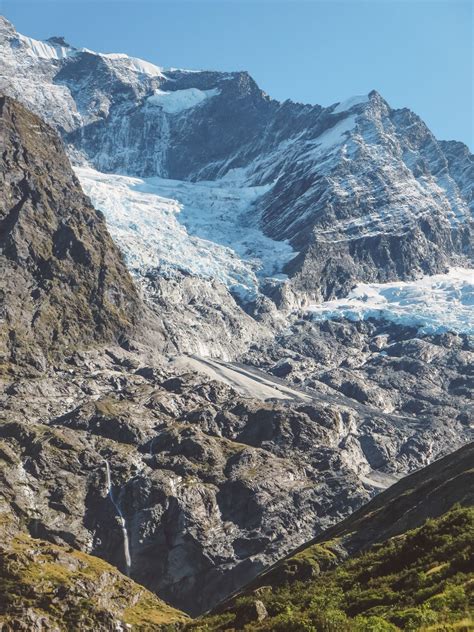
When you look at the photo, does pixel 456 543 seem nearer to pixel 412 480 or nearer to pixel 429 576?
pixel 429 576

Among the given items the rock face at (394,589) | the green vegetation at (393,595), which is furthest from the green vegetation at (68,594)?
the green vegetation at (393,595)

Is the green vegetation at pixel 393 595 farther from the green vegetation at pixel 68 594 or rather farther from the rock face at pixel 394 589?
the green vegetation at pixel 68 594

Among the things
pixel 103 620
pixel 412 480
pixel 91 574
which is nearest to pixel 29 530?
pixel 91 574

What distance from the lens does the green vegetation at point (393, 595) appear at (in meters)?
42.2

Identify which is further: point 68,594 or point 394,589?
point 68,594

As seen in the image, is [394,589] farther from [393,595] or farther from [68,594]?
[68,594]

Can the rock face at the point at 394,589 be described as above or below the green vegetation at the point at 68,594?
above

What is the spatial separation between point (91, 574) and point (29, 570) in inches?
617

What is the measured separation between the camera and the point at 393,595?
5269 centimetres

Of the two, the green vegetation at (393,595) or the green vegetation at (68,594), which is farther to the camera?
the green vegetation at (68,594)

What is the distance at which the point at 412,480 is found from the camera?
155 metres

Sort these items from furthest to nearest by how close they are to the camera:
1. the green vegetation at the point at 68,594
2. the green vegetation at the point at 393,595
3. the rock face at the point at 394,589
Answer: the green vegetation at the point at 68,594 < the rock face at the point at 394,589 < the green vegetation at the point at 393,595

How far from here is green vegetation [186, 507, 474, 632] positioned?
4222 cm

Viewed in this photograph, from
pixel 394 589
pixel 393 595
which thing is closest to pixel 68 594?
pixel 394 589
